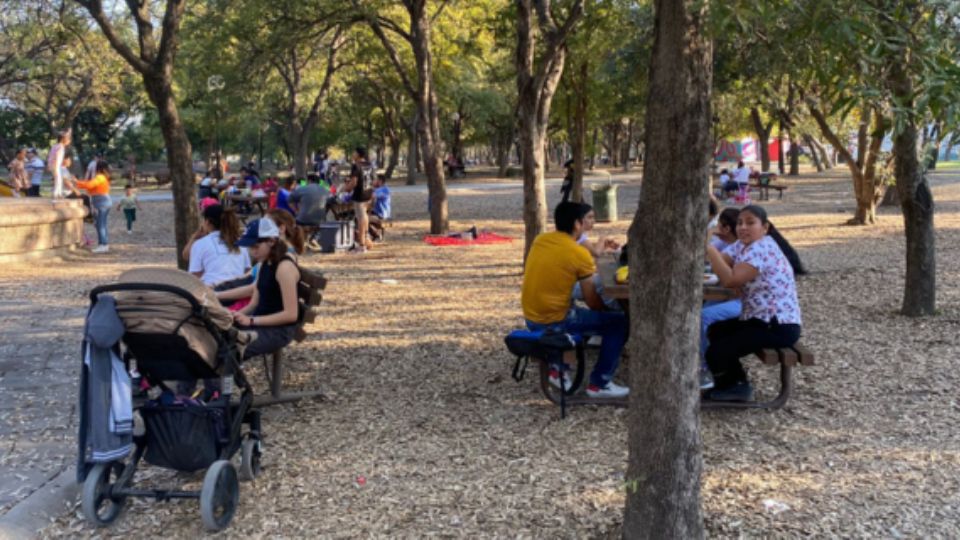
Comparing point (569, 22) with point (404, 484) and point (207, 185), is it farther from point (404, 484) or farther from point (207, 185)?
point (207, 185)

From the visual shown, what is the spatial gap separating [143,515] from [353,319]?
4433 millimetres

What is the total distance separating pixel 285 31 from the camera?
49.1 feet

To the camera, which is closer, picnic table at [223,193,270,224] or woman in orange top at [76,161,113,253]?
woman in orange top at [76,161,113,253]

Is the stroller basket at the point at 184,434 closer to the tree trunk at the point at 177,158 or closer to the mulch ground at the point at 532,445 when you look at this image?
the mulch ground at the point at 532,445

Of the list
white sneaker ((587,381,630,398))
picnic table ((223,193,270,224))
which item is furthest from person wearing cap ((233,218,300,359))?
picnic table ((223,193,270,224))

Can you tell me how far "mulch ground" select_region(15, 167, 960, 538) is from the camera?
3844 millimetres

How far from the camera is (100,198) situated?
14.5m

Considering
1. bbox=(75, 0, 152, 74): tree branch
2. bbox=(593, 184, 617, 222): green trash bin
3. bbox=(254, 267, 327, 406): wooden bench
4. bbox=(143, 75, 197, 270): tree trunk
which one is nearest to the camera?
bbox=(254, 267, 327, 406): wooden bench

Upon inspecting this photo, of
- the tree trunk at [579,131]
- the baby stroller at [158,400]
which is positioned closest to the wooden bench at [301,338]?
the baby stroller at [158,400]

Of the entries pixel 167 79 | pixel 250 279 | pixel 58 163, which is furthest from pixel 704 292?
pixel 58 163

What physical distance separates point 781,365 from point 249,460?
3249mm

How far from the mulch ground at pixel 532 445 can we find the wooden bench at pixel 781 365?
0.08 metres

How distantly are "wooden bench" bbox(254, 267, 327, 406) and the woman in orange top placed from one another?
1004cm

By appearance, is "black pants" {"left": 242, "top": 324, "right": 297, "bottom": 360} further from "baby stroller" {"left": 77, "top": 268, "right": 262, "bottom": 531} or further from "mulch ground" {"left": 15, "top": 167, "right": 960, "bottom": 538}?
"baby stroller" {"left": 77, "top": 268, "right": 262, "bottom": 531}
